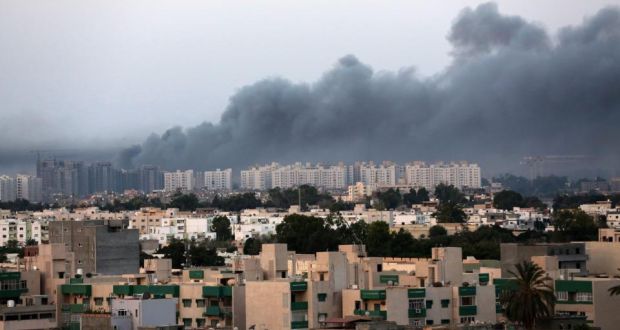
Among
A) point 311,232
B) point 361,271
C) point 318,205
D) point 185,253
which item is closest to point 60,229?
point 185,253

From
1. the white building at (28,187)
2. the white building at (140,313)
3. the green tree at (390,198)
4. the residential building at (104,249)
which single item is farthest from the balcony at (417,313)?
the white building at (28,187)

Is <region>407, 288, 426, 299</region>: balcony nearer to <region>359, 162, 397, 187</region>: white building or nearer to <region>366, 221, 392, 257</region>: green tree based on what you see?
<region>366, 221, 392, 257</region>: green tree

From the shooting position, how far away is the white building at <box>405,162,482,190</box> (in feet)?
589

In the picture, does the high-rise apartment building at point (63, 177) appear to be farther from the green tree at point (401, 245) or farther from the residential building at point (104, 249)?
the residential building at point (104, 249)

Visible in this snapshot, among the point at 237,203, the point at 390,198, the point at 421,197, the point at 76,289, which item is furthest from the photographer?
the point at 421,197

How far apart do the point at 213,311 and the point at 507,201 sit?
3486 inches

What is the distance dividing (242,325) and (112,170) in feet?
524

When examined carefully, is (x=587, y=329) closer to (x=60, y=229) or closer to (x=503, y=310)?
(x=503, y=310)

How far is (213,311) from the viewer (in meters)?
32.1

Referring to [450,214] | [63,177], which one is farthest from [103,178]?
[450,214]

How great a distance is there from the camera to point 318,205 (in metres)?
129

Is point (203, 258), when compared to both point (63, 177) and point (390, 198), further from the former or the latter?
point (63, 177)

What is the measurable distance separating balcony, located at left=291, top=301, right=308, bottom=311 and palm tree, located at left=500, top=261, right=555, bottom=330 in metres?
3.18

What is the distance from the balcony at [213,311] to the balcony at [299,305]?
191 centimetres
